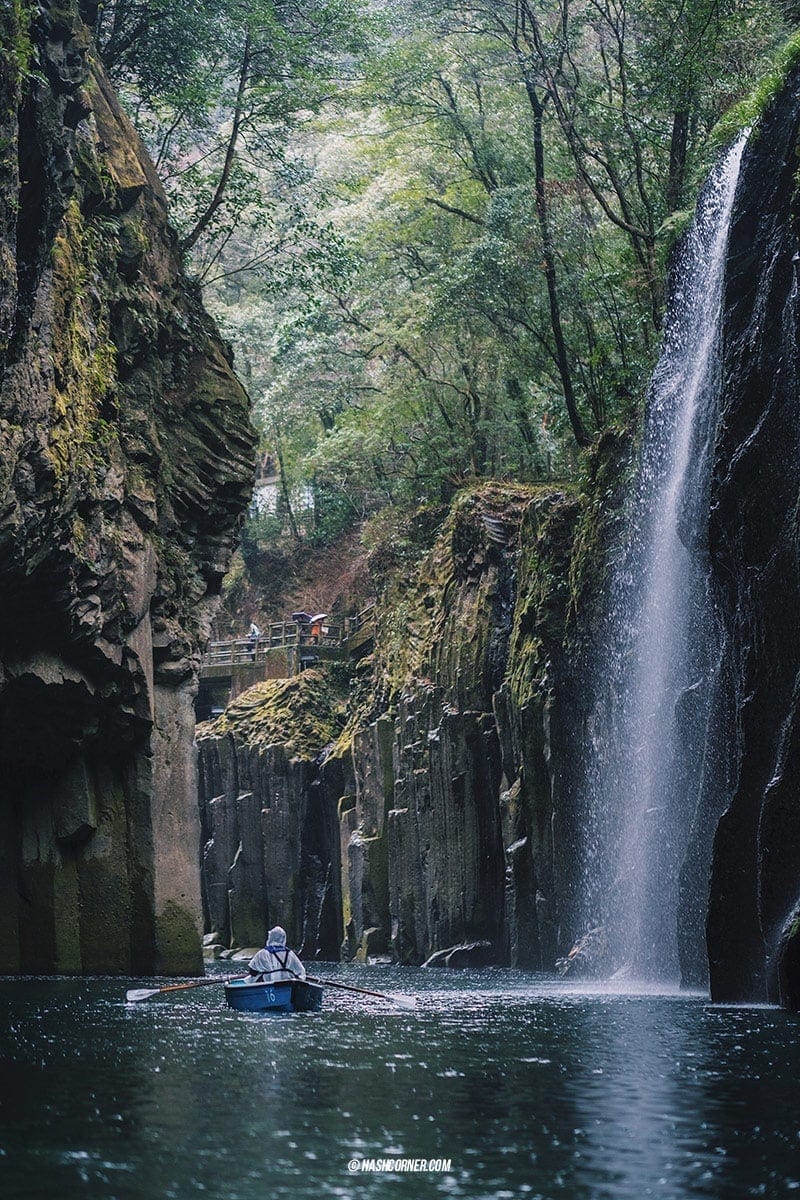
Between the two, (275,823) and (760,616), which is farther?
(275,823)

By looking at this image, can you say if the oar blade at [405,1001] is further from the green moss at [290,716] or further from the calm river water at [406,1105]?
the green moss at [290,716]

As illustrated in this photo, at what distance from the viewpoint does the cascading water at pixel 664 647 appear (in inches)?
923

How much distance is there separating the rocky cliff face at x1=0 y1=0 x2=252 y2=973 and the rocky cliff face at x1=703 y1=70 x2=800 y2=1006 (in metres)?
9.68

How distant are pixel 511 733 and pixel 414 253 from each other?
55.8 feet

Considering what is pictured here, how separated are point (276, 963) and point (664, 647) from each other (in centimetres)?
1017

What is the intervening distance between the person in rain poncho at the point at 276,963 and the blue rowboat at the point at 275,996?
13cm

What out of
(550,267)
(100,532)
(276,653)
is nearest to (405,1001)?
(100,532)

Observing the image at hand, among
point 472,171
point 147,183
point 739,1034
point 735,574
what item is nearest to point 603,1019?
point 739,1034

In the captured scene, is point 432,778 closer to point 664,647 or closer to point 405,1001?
point 664,647

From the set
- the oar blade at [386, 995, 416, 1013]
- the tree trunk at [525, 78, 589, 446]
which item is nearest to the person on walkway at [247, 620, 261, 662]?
the tree trunk at [525, 78, 589, 446]

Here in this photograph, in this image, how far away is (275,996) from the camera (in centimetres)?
1820

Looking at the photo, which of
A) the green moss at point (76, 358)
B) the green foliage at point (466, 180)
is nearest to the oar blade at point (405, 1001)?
the green moss at point (76, 358)

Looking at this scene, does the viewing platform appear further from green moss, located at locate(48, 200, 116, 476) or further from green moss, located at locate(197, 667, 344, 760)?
green moss, located at locate(48, 200, 116, 476)

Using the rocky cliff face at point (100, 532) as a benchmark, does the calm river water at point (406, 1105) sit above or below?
below
